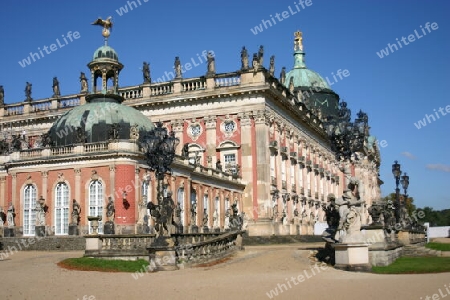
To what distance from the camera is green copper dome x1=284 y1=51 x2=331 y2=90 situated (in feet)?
262

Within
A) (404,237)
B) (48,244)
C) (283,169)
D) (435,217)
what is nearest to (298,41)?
(283,169)

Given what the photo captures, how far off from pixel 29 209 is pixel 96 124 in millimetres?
7304

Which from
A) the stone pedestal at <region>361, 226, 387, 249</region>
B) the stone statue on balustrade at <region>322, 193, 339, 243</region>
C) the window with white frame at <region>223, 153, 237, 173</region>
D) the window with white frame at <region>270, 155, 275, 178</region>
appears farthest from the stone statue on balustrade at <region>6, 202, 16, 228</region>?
the stone pedestal at <region>361, 226, 387, 249</region>

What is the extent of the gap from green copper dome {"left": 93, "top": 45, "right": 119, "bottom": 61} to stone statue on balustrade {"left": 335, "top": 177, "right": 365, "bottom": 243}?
2717 centimetres

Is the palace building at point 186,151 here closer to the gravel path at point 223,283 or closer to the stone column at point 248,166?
the stone column at point 248,166

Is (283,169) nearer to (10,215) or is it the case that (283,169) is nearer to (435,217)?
(10,215)

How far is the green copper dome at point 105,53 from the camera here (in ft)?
145

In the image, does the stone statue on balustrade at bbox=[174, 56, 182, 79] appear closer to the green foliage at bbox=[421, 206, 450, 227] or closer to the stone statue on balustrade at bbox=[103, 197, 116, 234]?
the stone statue on balustrade at bbox=[103, 197, 116, 234]

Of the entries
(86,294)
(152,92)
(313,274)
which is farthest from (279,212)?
(86,294)

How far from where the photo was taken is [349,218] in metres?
21.6

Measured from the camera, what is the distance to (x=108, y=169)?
36.1 m

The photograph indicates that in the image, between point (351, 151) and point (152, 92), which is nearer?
point (351, 151)

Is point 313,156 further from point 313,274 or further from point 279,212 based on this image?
point 313,274

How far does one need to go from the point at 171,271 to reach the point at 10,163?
2123 cm
